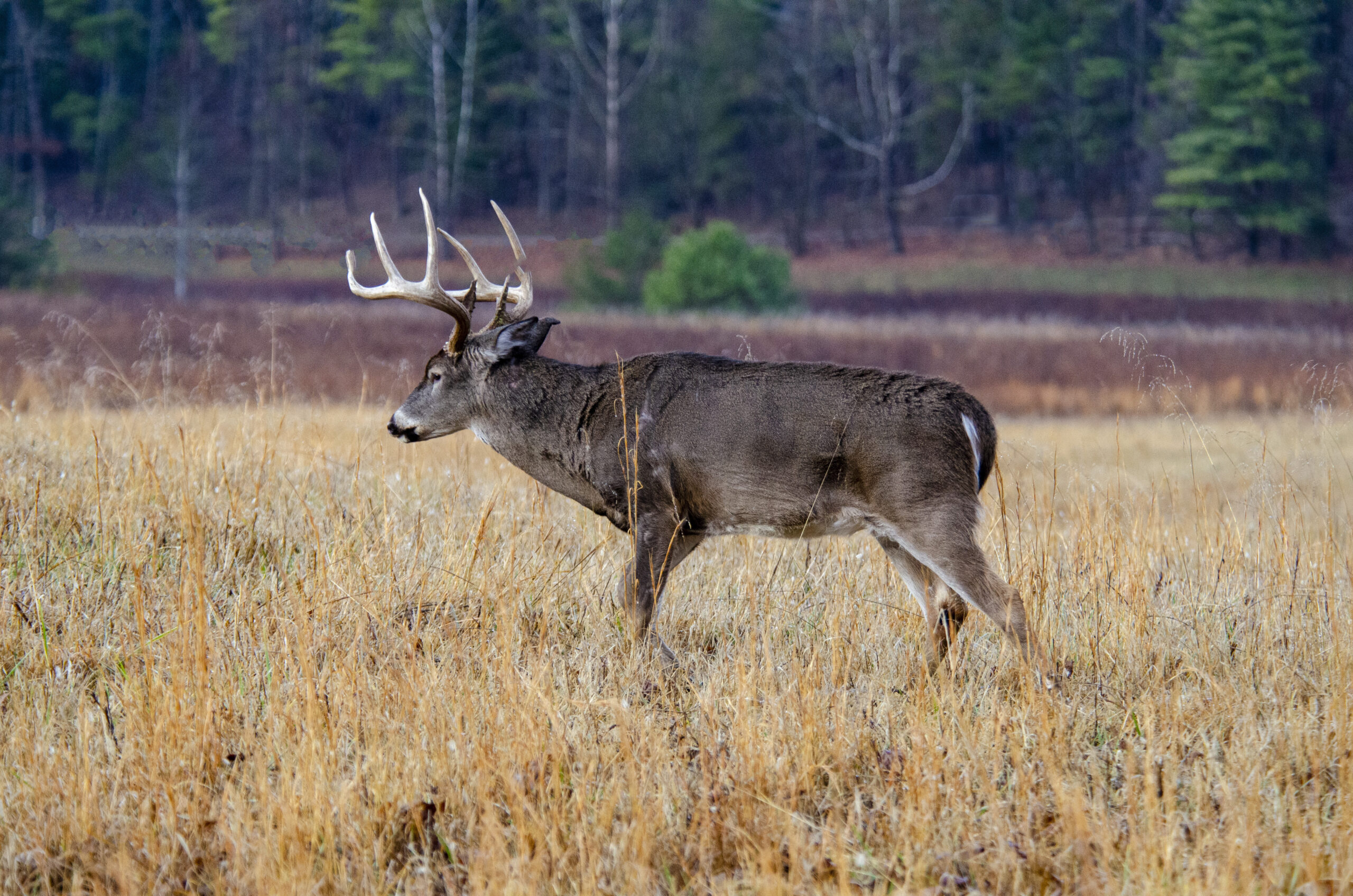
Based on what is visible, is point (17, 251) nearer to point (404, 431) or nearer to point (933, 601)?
point (404, 431)

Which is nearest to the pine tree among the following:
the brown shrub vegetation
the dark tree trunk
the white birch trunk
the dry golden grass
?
the dark tree trunk

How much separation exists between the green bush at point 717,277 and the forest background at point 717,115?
28.8 ft

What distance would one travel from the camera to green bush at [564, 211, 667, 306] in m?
29.5

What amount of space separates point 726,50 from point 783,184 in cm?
585

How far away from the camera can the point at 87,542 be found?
5711 millimetres

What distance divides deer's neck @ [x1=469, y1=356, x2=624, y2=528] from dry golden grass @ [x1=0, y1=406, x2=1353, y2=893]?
0.41m

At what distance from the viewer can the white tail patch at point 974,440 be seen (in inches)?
183

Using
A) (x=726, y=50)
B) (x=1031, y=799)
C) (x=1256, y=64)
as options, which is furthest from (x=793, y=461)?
(x=726, y=50)

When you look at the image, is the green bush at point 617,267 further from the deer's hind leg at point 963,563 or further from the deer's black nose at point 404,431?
the deer's hind leg at point 963,563

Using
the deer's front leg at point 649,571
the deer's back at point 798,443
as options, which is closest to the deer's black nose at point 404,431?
the deer's back at point 798,443

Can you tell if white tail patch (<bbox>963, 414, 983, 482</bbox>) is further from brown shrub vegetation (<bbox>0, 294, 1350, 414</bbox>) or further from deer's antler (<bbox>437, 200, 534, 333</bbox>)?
brown shrub vegetation (<bbox>0, 294, 1350, 414</bbox>)

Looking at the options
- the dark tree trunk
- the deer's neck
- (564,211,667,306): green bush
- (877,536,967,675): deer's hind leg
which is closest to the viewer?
(877,536,967,675): deer's hind leg

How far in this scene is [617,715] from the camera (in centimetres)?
377

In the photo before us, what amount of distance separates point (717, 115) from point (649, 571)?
133 feet
